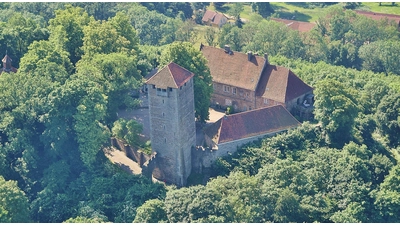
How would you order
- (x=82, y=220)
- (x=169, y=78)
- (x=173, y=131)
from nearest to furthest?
(x=82, y=220)
(x=169, y=78)
(x=173, y=131)

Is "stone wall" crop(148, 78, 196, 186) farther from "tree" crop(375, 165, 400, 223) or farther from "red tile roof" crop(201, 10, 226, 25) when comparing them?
"red tile roof" crop(201, 10, 226, 25)

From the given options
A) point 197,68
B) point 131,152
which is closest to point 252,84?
point 197,68

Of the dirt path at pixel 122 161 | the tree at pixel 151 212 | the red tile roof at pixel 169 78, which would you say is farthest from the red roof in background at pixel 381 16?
the tree at pixel 151 212

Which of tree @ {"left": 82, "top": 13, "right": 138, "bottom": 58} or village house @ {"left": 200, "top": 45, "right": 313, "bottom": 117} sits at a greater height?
tree @ {"left": 82, "top": 13, "right": 138, "bottom": 58}

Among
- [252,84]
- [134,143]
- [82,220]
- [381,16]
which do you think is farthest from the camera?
[381,16]

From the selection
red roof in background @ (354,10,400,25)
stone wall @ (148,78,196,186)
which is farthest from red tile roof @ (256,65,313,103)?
red roof in background @ (354,10,400,25)

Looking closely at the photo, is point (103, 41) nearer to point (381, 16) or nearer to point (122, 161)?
point (122, 161)

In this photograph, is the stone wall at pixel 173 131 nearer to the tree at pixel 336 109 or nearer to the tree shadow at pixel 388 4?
the tree at pixel 336 109

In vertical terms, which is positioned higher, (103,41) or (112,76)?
(103,41)
